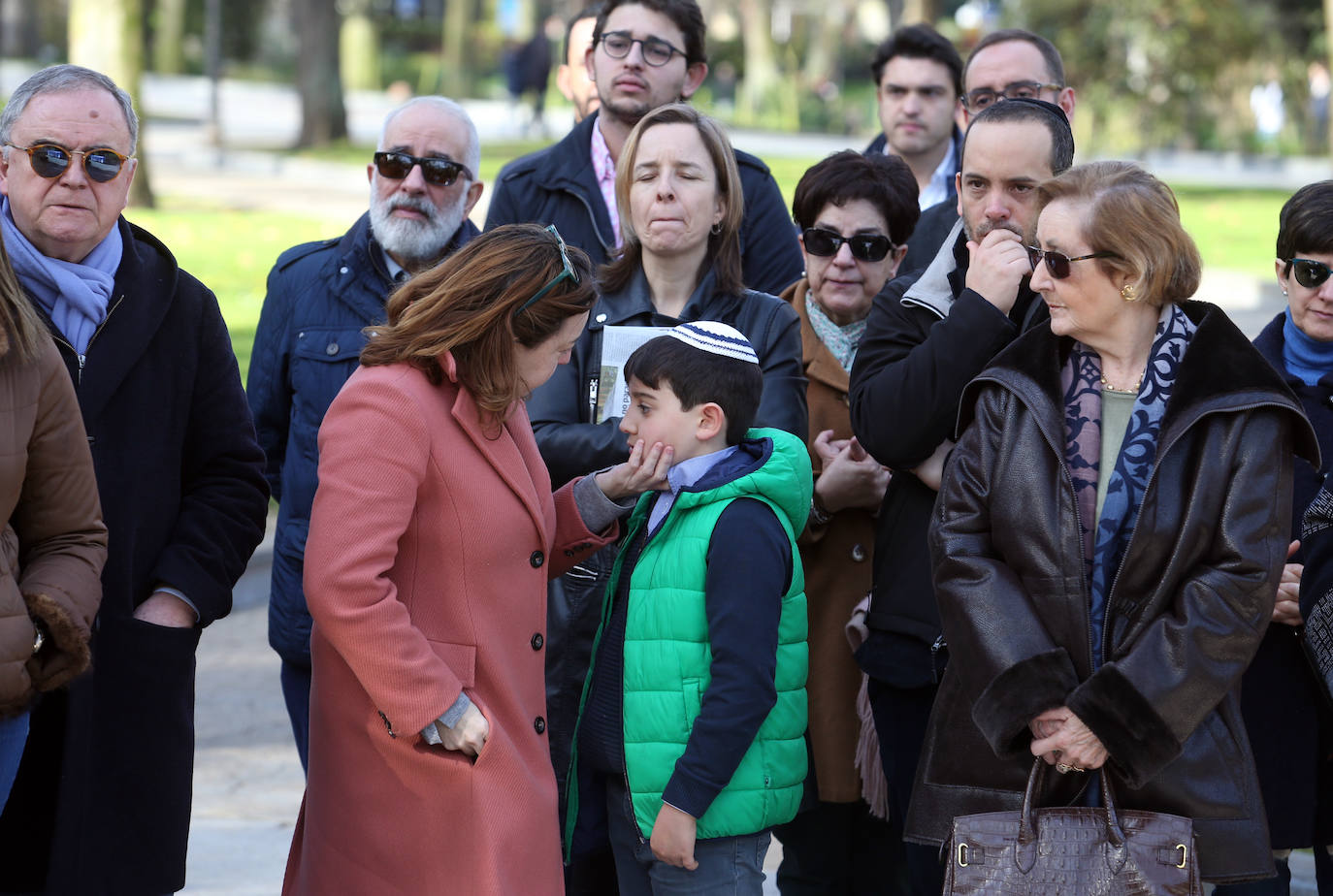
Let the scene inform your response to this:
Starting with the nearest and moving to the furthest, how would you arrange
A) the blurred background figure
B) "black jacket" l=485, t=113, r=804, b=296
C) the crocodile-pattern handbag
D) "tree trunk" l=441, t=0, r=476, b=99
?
1. the crocodile-pattern handbag
2. "black jacket" l=485, t=113, r=804, b=296
3. the blurred background figure
4. "tree trunk" l=441, t=0, r=476, b=99

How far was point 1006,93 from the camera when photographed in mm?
5500

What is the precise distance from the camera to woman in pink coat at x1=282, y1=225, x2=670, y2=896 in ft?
10.2

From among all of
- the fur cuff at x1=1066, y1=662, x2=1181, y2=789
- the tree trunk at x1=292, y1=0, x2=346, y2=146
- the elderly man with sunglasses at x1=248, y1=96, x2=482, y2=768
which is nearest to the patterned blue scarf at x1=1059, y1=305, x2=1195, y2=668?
the fur cuff at x1=1066, y1=662, x2=1181, y2=789

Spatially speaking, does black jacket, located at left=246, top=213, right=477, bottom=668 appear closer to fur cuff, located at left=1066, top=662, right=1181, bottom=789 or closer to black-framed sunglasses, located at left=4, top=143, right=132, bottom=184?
black-framed sunglasses, located at left=4, top=143, right=132, bottom=184

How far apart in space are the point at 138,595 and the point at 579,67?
4.13 m

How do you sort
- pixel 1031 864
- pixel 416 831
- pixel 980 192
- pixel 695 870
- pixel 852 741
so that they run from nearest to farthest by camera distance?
pixel 1031 864, pixel 416 831, pixel 695 870, pixel 980 192, pixel 852 741

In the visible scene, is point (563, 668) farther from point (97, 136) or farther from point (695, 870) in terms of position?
point (97, 136)

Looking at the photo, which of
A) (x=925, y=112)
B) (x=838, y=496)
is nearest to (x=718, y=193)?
(x=838, y=496)

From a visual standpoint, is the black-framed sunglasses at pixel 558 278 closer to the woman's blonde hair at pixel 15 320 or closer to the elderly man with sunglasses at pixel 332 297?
the woman's blonde hair at pixel 15 320

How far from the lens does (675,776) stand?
134 inches

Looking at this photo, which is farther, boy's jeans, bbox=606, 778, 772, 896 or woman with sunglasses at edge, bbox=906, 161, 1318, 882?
boy's jeans, bbox=606, 778, 772, 896

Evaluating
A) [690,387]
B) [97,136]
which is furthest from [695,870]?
[97,136]

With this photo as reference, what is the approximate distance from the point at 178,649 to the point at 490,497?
0.77m

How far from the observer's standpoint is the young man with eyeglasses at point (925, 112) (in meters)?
6.35
